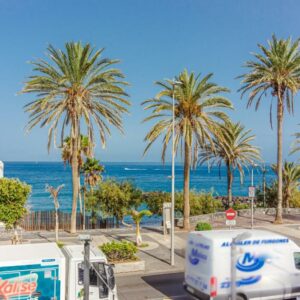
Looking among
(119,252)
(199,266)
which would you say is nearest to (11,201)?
(119,252)

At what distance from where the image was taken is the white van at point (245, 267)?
1346 cm

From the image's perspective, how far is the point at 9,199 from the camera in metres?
25.0

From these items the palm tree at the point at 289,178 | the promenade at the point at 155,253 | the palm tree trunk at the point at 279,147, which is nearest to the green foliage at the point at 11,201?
the promenade at the point at 155,253

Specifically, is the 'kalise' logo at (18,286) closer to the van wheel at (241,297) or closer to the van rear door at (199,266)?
the van rear door at (199,266)

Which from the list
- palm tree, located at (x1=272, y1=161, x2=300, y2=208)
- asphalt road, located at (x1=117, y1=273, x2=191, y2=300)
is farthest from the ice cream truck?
palm tree, located at (x1=272, y1=161, x2=300, y2=208)

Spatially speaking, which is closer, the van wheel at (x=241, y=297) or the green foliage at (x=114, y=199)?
the van wheel at (x=241, y=297)

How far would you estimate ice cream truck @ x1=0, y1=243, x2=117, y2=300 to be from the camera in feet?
40.1

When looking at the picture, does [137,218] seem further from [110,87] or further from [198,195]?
[198,195]

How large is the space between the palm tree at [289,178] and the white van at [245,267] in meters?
37.9

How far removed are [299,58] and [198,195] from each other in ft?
63.2

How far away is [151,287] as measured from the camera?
57.4 feet

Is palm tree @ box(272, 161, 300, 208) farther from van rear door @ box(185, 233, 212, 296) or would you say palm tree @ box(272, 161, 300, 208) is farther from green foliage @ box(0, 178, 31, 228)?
van rear door @ box(185, 233, 212, 296)

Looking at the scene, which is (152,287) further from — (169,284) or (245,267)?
(245,267)

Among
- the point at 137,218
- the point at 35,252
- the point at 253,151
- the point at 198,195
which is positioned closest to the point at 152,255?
the point at 137,218
